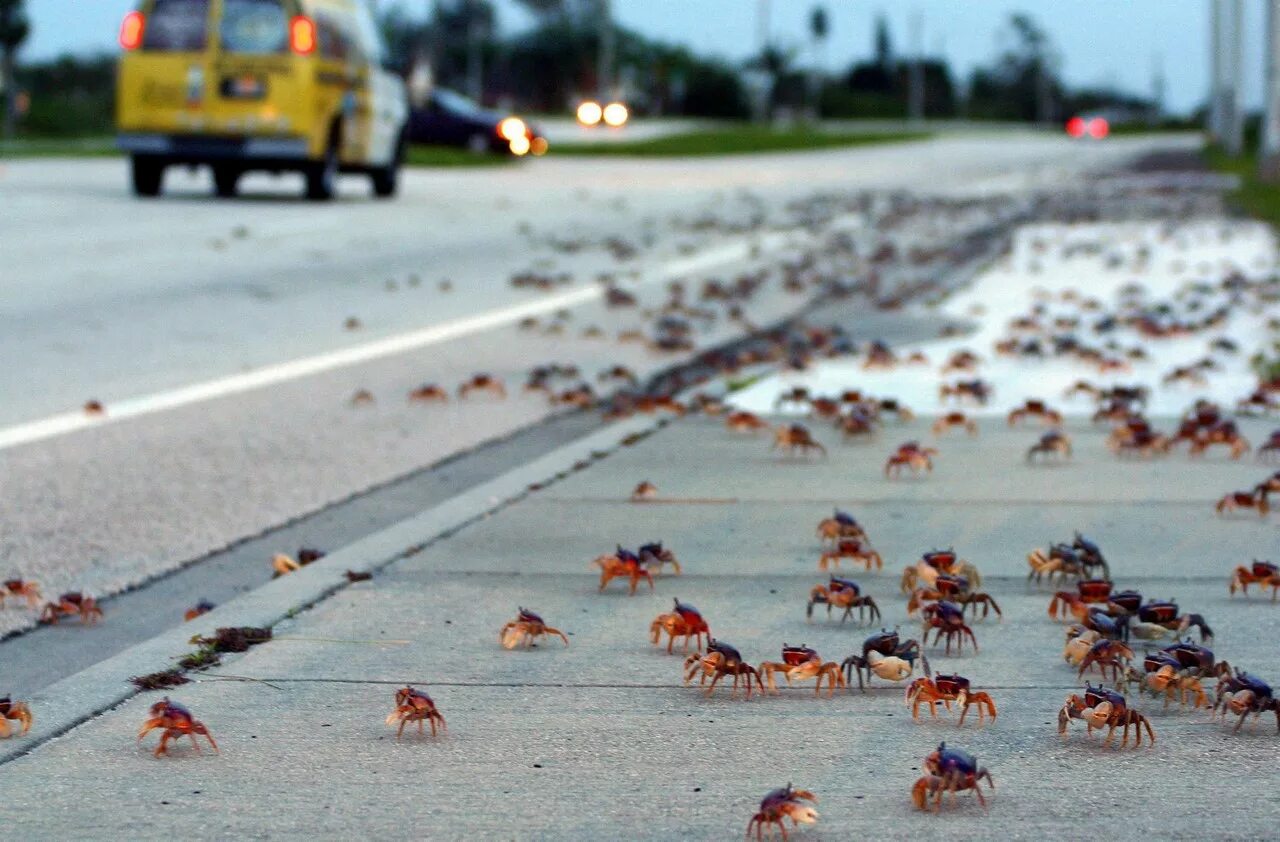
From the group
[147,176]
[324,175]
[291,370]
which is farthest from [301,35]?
[291,370]

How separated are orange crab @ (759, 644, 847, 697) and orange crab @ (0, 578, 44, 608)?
87.8 inches

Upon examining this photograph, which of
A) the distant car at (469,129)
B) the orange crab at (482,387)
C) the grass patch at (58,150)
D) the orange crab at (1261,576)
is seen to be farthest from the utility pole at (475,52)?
the orange crab at (1261,576)

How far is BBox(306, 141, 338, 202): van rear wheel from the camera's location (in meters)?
24.2

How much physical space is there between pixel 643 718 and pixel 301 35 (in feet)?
64.7

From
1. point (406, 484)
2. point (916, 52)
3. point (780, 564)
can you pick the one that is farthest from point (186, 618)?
point (916, 52)

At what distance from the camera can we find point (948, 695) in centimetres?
437

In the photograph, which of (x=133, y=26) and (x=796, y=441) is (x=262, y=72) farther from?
(x=796, y=441)

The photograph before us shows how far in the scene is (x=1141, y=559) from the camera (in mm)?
6148

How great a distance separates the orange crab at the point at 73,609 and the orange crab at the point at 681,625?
1641mm

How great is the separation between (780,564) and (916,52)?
499 ft

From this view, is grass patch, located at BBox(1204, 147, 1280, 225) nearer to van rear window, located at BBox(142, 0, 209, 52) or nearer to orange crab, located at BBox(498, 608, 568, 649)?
van rear window, located at BBox(142, 0, 209, 52)

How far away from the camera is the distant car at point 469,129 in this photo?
140 ft

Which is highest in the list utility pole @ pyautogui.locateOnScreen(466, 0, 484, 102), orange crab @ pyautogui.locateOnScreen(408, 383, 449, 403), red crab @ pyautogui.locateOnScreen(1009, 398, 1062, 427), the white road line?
utility pole @ pyautogui.locateOnScreen(466, 0, 484, 102)

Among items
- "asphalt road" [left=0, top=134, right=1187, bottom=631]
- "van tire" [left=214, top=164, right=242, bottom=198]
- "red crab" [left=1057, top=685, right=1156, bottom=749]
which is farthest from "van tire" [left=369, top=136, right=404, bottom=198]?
"red crab" [left=1057, top=685, right=1156, bottom=749]
